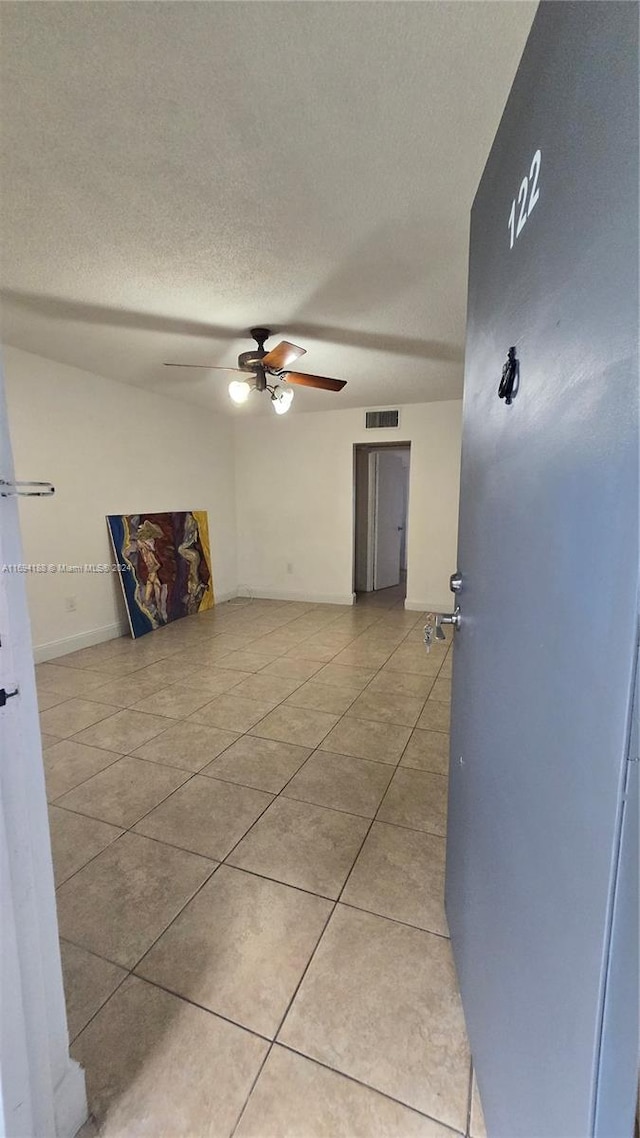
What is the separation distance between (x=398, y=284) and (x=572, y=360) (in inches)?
84.9

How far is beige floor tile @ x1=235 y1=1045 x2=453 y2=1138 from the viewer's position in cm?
89

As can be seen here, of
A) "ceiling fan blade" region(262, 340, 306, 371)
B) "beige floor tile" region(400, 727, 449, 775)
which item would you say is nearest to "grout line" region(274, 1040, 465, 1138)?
"beige floor tile" region(400, 727, 449, 775)

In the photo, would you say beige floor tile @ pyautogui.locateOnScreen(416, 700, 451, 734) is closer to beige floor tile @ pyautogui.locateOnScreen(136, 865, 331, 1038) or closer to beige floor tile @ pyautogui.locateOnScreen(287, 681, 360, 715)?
beige floor tile @ pyautogui.locateOnScreen(287, 681, 360, 715)

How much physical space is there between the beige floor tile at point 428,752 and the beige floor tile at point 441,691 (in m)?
0.44

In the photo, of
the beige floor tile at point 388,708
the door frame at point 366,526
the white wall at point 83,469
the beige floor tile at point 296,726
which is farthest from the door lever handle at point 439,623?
the door frame at point 366,526

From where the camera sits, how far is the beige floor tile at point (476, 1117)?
2.93 ft

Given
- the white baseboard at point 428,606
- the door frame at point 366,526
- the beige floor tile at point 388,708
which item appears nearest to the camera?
the beige floor tile at point 388,708

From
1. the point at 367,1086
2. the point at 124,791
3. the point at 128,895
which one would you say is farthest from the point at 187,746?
the point at 367,1086

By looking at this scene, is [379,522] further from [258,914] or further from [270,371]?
[258,914]

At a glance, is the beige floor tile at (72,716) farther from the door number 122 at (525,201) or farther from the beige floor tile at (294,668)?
the door number 122 at (525,201)

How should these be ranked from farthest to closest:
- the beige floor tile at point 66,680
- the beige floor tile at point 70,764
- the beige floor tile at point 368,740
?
the beige floor tile at point 66,680, the beige floor tile at point 368,740, the beige floor tile at point 70,764

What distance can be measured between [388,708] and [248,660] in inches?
54.4

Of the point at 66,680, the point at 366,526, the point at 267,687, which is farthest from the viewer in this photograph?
the point at 366,526

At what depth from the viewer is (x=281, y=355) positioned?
2.62 metres
